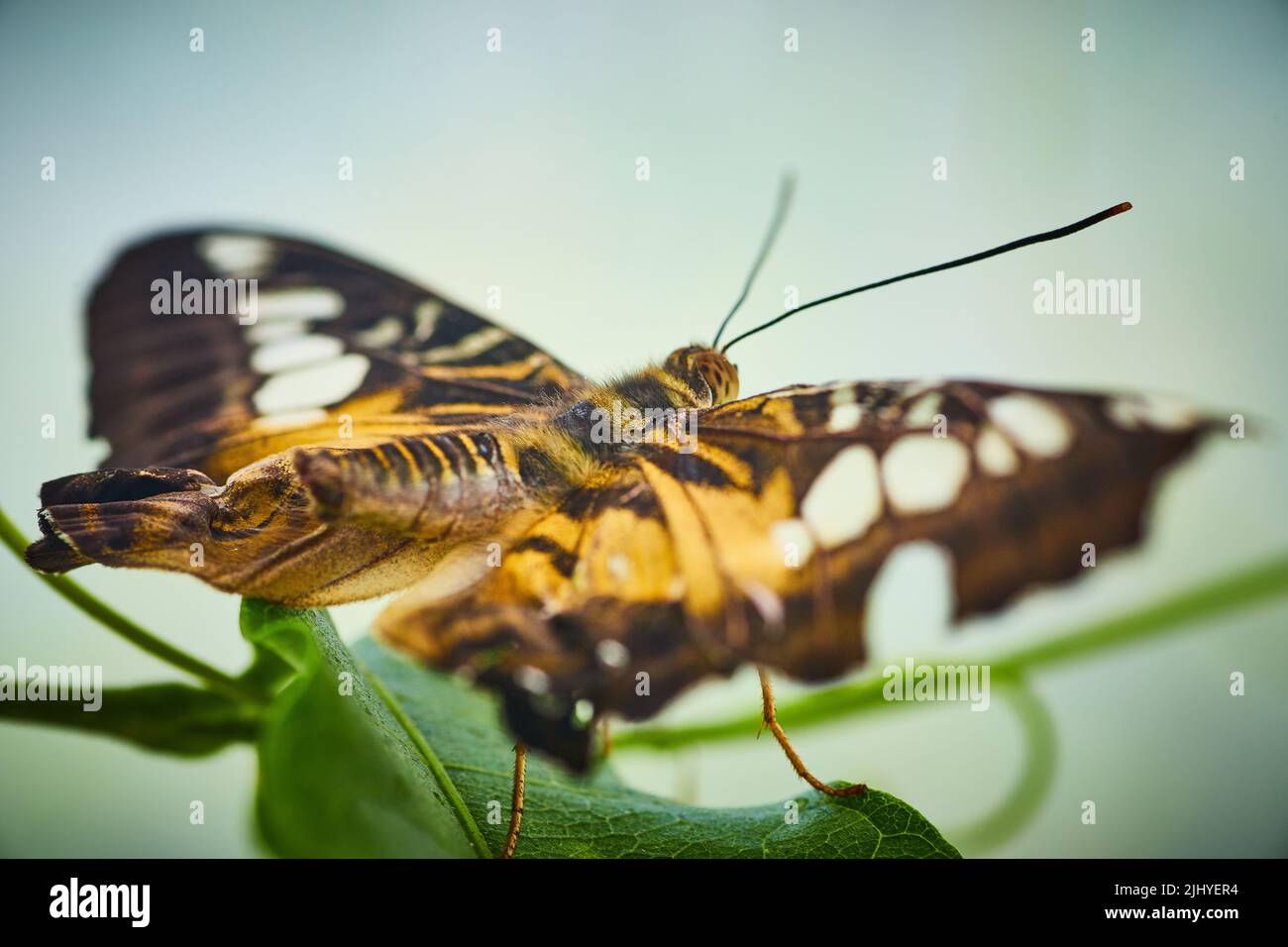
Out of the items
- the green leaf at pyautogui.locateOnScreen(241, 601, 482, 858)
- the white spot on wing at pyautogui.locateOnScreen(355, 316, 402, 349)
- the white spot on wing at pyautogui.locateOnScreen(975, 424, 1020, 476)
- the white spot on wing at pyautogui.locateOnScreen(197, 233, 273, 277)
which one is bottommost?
the green leaf at pyautogui.locateOnScreen(241, 601, 482, 858)

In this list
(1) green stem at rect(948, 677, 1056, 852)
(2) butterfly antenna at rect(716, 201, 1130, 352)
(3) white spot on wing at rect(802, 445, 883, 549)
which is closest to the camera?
(3) white spot on wing at rect(802, 445, 883, 549)

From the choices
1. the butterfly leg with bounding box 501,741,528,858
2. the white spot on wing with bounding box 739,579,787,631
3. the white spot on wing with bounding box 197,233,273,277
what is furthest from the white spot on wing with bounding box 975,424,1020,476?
the white spot on wing with bounding box 197,233,273,277

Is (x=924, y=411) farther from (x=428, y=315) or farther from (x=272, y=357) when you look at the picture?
(x=272, y=357)

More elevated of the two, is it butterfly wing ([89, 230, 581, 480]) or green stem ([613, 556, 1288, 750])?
butterfly wing ([89, 230, 581, 480])

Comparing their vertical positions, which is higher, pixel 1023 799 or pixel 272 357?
pixel 272 357

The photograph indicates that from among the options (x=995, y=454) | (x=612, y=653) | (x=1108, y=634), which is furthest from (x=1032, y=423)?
(x=1108, y=634)

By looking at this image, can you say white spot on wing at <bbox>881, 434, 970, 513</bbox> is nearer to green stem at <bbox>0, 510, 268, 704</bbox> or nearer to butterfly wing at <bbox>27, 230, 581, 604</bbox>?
butterfly wing at <bbox>27, 230, 581, 604</bbox>

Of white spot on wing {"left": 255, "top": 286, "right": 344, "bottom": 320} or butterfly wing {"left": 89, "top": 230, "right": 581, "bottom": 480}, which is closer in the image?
butterfly wing {"left": 89, "top": 230, "right": 581, "bottom": 480}

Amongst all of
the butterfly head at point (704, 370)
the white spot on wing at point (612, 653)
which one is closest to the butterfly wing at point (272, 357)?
the butterfly head at point (704, 370)

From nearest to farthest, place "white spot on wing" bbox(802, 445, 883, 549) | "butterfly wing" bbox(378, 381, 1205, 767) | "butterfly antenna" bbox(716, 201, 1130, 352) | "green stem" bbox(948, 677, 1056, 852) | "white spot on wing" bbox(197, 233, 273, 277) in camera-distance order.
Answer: "butterfly wing" bbox(378, 381, 1205, 767) < "white spot on wing" bbox(802, 445, 883, 549) < "butterfly antenna" bbox(716, 201, 1130, 352) < "white spot on wing" bbox(197, 233, 273, 277) < "green stem" bbox(948, 677, 1056, 852)
